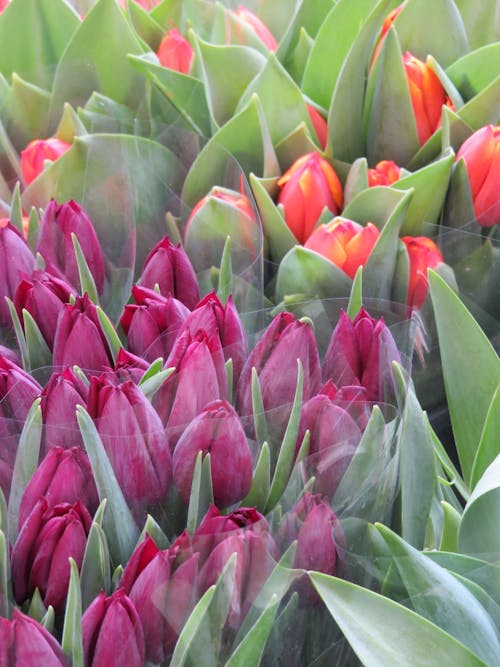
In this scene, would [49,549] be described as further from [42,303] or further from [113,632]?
[42,303]

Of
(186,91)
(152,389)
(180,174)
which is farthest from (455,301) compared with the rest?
(186,91)

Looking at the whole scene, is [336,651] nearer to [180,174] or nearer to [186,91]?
[180,174]

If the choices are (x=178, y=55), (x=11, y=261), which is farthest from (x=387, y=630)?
(x=178, y=55)

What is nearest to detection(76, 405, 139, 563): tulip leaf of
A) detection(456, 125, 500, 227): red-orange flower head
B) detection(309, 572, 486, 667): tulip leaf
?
detection(309, 572, 486, 667): tulip leaf

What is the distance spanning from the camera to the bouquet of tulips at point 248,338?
490mm

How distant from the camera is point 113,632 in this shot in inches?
18.5

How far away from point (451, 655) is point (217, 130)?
65cm

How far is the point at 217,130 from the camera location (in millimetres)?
1021

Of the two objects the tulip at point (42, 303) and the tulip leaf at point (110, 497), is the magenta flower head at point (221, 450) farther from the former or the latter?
the tulip at point (42, 303)

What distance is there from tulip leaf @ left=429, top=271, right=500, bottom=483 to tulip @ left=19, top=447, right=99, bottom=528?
0.28 m

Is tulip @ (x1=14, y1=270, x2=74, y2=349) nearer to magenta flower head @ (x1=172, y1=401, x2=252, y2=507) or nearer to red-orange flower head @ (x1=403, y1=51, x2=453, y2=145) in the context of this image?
magenta flower head @ (x1=172, y1=401, x2=252, y2=507)

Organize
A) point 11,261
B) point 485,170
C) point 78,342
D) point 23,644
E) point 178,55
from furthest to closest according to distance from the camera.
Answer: point 178,55 → point 485,170 → point 11,261 → point 78,342 → point 23,644

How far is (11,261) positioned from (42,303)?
0.08 meters

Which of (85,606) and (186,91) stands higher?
(186,91)
